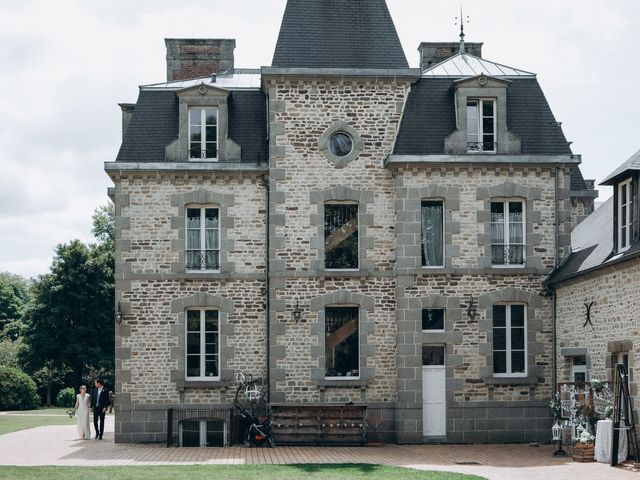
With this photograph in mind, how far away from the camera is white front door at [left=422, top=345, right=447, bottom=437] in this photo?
21.5 m

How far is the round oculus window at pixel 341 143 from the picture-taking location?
22328 mm

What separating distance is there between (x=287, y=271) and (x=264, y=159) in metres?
2.61

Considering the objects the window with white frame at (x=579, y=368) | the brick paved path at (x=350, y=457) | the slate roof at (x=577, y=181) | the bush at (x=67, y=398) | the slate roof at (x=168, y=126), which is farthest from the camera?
the bush at (x=67, y=398)

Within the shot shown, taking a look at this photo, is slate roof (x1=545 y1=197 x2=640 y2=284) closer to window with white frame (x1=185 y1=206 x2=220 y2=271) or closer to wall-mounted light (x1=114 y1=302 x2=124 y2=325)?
window with white frame (x1=185 y1=206 x2=220 y2=271)

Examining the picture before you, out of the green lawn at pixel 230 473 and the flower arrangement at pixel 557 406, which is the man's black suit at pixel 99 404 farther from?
the flower arrangement at pixel 557 406

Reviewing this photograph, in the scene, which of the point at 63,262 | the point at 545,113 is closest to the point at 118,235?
the point at 545,113

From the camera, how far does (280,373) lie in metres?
21.8

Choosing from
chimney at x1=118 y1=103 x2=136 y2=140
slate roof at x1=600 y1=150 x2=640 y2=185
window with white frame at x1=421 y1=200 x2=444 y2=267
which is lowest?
window with white frame at x1=421 y1=200 x2=444 y2=267

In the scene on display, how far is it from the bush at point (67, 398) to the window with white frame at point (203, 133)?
806 inches

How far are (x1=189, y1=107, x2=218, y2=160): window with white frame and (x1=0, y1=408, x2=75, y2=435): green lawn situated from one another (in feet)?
28.2

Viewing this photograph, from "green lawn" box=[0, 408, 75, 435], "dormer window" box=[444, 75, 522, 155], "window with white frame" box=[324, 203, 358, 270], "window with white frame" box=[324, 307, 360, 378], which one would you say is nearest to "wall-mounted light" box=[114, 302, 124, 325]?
"window with white frame" box=[324, 307, 360, 378]

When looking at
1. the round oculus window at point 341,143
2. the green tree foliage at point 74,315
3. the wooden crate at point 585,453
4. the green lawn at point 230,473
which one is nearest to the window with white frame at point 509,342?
the wooden crate at point 585,453

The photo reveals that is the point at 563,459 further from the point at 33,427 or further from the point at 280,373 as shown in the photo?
the point at 33,427

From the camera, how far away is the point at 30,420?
1184 inches
